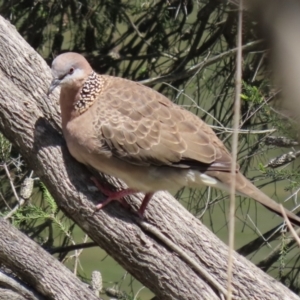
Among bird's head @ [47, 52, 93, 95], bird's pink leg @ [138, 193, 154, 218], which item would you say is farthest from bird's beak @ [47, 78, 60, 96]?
bird's pink leg @ [138, 193, 154, 218]

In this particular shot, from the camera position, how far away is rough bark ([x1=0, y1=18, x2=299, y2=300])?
239 centimetres

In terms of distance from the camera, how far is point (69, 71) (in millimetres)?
2695

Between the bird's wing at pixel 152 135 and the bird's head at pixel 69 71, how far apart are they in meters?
0.14

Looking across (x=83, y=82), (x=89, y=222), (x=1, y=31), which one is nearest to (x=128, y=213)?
(x=89, y=222)

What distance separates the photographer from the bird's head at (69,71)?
8.56 ft

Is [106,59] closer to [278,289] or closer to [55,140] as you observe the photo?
[55,140]

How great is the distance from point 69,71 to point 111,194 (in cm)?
61

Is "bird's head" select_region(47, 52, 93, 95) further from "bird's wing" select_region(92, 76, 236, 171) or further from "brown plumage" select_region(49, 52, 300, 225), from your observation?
"bird's wing" select_region(92, 76, 236, 171)

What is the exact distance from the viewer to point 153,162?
266 centimetres

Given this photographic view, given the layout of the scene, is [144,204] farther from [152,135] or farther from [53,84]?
[53,84]

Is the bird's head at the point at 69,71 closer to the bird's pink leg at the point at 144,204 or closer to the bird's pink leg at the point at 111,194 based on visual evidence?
the bird's pink leg at the point at 111,194

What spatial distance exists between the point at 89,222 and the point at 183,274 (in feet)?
1.43

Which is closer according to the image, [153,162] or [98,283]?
[153,162]

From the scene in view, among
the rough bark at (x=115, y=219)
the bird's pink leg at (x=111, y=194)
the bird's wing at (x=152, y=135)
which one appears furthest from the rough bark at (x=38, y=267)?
the bird's wing at (x=152, y=135)
